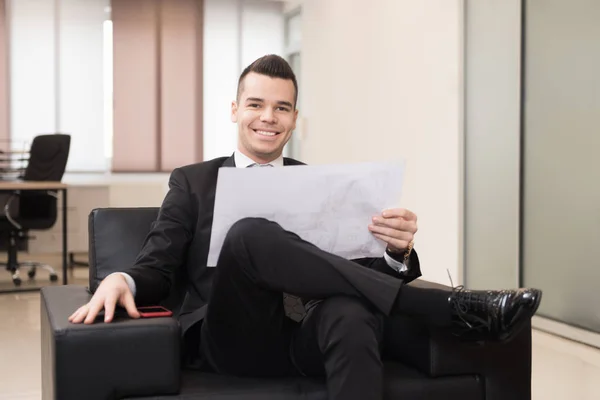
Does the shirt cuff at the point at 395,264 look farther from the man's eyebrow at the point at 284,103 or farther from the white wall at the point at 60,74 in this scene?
the white wall at the point at 60,74

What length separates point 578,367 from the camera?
10.0 feet

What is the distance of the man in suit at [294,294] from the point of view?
141 centimetres

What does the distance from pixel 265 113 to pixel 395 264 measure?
1.64 ft

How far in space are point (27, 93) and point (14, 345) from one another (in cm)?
382

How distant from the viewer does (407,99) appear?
479cm

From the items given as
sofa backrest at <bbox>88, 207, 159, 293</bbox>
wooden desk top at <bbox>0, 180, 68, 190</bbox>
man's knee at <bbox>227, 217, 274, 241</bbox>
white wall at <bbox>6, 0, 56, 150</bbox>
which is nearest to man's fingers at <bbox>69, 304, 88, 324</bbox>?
man's knee at <bbox>227, 217, 274, 241</bbox>

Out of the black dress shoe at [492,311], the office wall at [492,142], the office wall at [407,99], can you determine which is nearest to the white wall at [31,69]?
the office wall at [407,99]

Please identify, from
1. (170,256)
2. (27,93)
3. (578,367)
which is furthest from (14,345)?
(27,93)

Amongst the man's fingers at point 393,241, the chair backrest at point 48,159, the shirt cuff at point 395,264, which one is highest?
the chair backrest at point 48,159

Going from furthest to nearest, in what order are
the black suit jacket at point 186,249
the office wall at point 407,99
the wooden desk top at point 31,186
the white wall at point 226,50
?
the white wall at point 226,50, the wooden desk top at point 31,186, the office wall at point 407,99, the black suit jacket at point 186,249

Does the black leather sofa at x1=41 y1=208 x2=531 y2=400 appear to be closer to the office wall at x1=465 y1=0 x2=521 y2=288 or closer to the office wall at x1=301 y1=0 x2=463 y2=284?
the office wall at x1=465 y1=0 x2=521 y2=288

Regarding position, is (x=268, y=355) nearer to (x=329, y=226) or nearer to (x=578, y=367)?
(x=329, y=226)

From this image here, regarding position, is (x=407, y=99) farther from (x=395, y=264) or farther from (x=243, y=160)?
(x=395, y=264)

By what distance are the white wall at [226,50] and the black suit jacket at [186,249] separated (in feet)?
17.6
